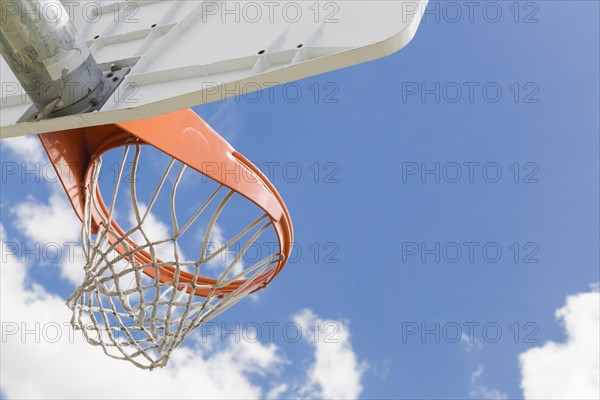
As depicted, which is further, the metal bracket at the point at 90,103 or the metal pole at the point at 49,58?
the metal bracket at the point at 90,103

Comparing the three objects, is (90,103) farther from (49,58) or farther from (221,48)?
(221,48)

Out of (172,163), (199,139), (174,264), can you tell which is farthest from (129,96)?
(174,264)

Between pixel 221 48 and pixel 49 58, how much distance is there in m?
0.69

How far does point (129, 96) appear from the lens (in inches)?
117

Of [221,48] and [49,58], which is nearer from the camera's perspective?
[49,58]

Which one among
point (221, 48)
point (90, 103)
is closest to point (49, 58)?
point (90, 103)

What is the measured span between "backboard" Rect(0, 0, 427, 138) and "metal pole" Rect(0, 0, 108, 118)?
0.10 m

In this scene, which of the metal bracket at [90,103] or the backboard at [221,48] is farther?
the metal bracket at [90,103]

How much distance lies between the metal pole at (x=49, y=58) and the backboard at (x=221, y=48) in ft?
0.31

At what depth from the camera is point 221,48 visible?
9.79 ft

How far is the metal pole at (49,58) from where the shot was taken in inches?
107

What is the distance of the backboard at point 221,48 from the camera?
2662 mm

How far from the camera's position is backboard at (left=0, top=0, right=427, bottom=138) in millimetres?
2662

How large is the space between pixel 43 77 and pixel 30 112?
303 millimetres
